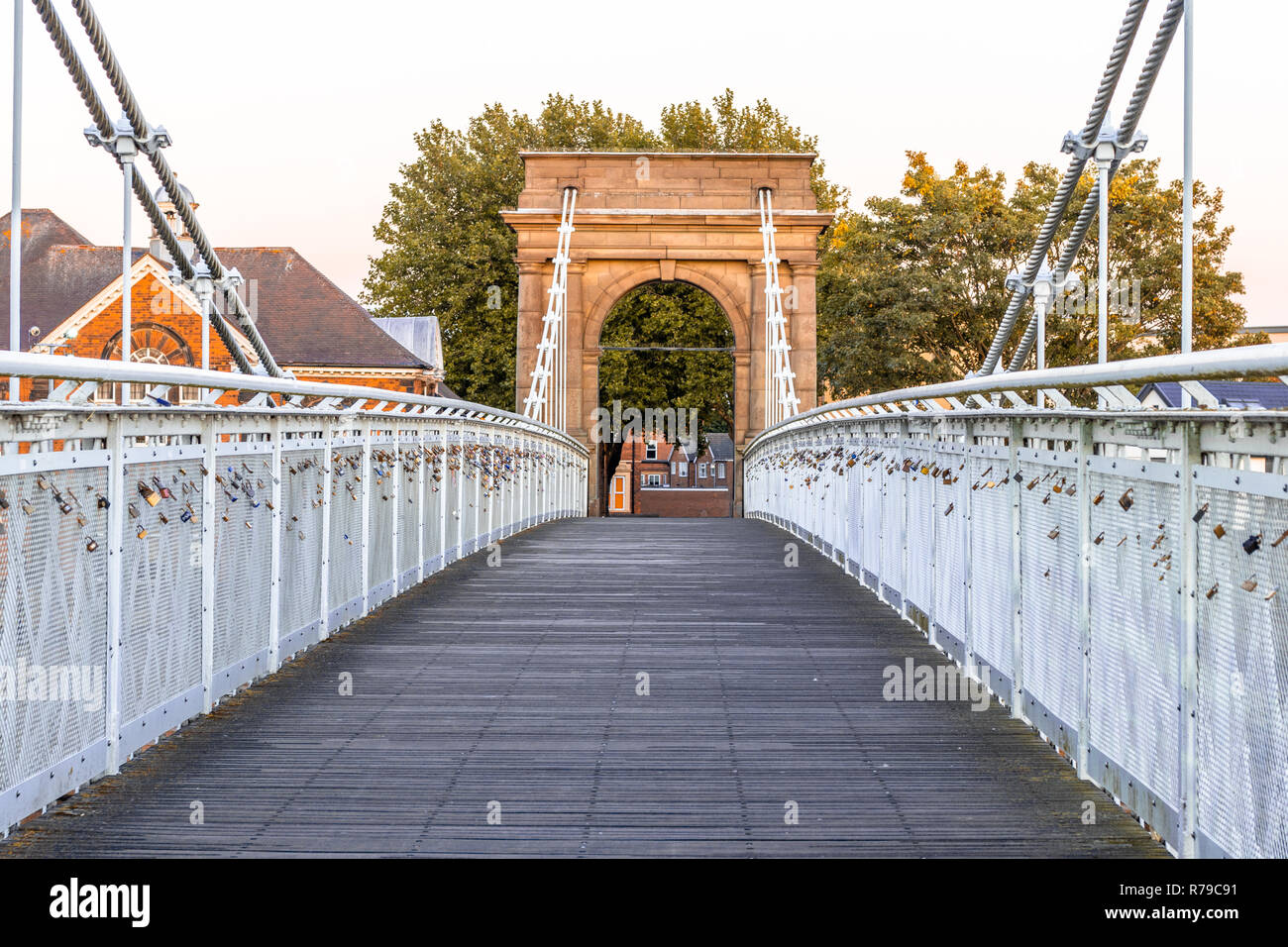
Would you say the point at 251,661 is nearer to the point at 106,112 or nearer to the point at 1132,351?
the point at 106,112

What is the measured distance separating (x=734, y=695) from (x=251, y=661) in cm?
218

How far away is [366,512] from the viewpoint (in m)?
9.39

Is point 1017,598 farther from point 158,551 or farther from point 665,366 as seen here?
point 665,366

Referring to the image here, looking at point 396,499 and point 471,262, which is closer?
point 396,499

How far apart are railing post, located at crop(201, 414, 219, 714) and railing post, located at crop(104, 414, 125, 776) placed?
3.02ft

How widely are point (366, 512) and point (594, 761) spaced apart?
4183 millimetres

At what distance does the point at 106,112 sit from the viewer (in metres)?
17.6

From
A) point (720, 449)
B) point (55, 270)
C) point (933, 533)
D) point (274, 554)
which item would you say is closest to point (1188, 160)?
point (933, 533)

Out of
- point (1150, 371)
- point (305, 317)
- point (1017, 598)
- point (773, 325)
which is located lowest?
point (1017, 598)

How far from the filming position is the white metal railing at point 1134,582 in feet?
11.9

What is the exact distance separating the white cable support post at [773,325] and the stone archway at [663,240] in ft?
0.91

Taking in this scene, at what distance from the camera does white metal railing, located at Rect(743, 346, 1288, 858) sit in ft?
11.9

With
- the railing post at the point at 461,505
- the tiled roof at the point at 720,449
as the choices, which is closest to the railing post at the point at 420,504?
the railing post at the point at 461,505
